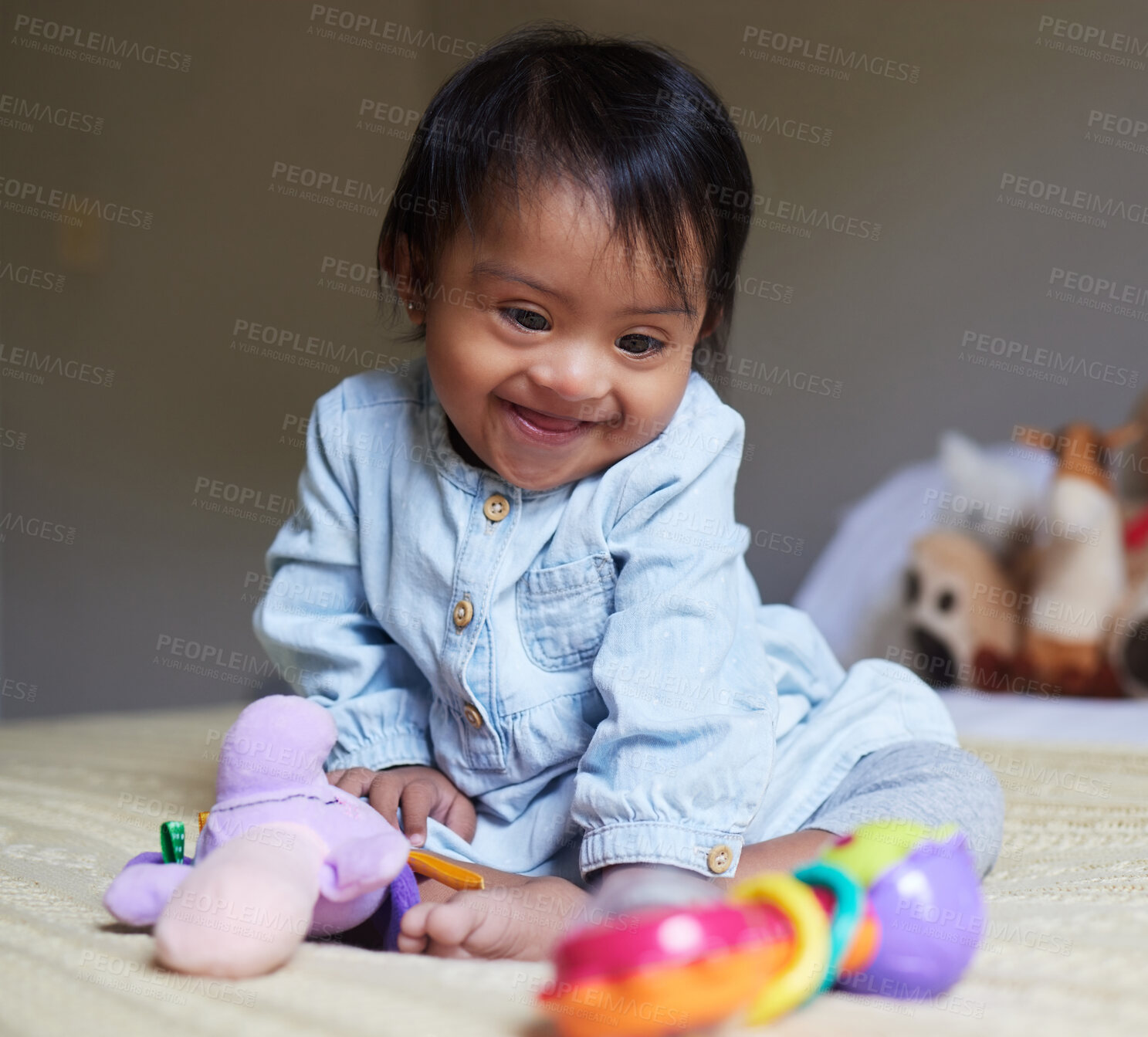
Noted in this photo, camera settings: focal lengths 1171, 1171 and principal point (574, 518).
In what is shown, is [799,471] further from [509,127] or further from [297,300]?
[509,127]

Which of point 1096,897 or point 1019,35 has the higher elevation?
point 1019,35

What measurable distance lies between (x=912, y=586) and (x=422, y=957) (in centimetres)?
153

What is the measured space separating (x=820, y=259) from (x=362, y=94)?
116 centimetres

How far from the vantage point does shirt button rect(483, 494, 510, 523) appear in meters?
0.96

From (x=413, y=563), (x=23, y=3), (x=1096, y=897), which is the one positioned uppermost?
(x=23, y=3)

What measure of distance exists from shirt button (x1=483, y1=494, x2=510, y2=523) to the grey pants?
0.35 meters

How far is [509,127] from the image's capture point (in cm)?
87

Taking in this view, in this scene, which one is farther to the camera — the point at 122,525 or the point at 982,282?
the point at 122,525

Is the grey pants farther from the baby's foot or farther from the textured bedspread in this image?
the baby's foot

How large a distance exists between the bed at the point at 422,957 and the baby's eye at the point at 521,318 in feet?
1.45

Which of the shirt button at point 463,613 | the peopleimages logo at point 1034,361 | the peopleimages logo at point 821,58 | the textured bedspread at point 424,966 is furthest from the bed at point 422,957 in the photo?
the peopleimages logo at point 821,58

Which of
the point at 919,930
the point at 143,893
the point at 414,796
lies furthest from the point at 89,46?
the point at 919,930

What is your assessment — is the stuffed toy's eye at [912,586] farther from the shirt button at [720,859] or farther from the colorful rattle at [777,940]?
the colorful rattle at [777,940]

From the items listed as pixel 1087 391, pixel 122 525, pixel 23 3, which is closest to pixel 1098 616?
pixel 1087 391
